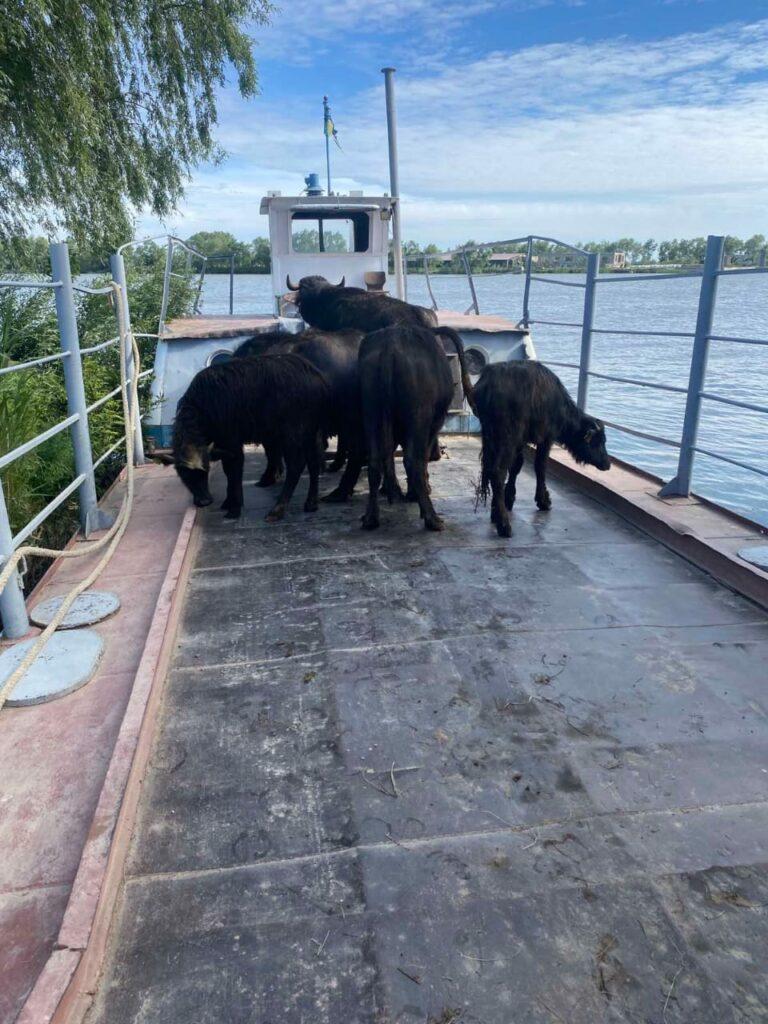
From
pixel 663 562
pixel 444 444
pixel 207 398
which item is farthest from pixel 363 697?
pixel 444 444

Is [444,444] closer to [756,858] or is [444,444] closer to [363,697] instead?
[363,697]

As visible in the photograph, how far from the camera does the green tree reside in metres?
8.41

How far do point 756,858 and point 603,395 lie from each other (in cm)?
1681

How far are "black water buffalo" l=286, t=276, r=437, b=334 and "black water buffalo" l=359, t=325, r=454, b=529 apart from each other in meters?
1.23

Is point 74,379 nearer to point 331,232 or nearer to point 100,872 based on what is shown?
point 100,872

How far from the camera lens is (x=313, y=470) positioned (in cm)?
561

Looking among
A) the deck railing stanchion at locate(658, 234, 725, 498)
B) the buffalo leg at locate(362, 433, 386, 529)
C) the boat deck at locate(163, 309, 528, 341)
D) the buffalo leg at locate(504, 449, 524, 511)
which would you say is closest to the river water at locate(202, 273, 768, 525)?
the deck railing stanchion at locate(658, 234, 725, 498)

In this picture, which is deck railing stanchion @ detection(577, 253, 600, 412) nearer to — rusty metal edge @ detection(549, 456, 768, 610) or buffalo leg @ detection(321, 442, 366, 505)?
rusty metal edge @ detection(549, 456, 768, 610)

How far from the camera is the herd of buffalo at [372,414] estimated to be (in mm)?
5027

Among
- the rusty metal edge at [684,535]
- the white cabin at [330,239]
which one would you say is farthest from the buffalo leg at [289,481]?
the white cabin at [330,239]

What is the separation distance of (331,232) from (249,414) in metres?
5.51

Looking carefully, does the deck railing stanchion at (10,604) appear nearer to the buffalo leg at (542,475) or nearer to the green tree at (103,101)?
the buffalo leg at (542,475)

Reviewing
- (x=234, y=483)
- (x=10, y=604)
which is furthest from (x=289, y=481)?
(x=10, y=604)

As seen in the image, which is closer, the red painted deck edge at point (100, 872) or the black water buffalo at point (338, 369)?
the red painted deck edge at point (100, 872)
